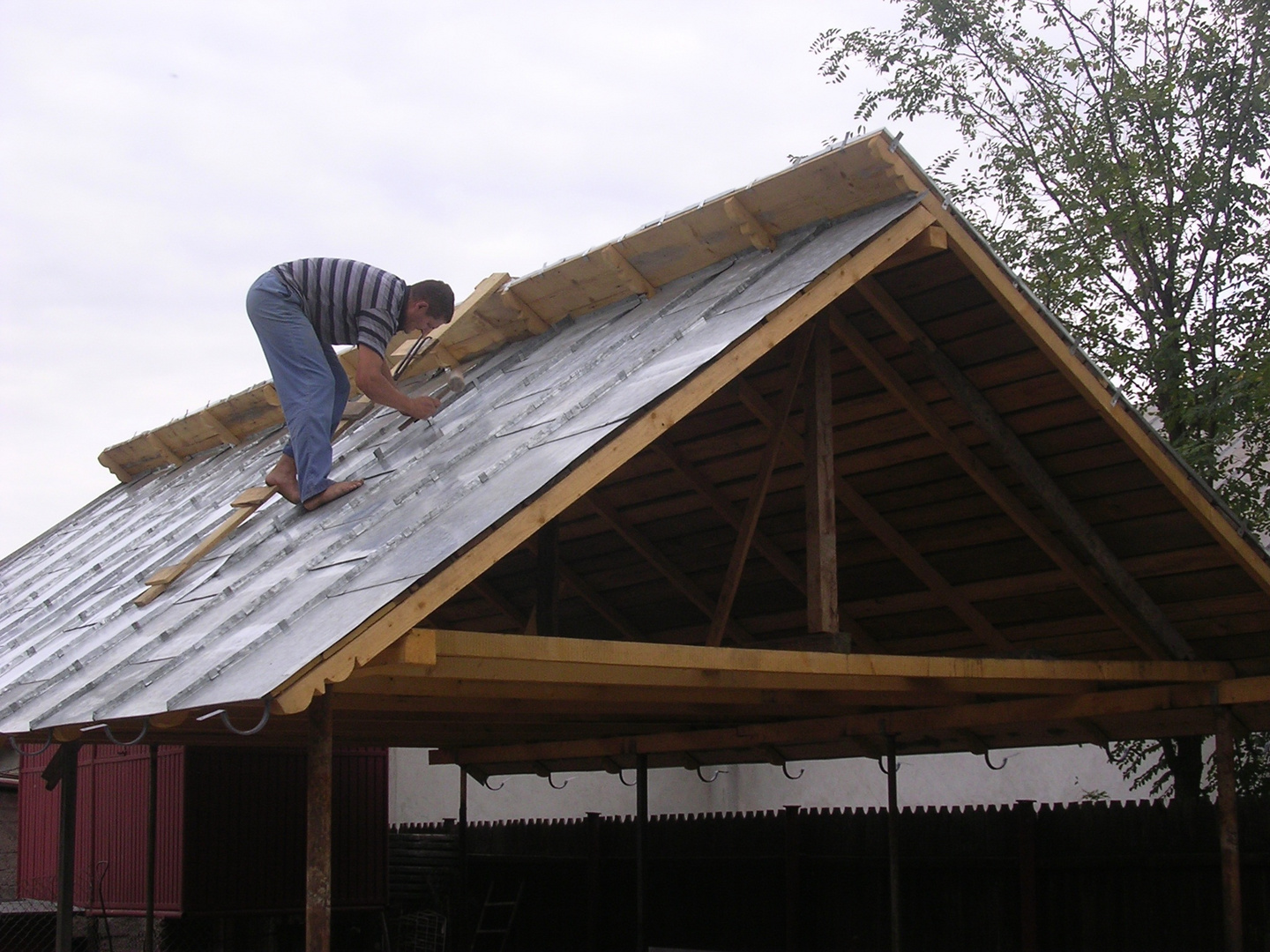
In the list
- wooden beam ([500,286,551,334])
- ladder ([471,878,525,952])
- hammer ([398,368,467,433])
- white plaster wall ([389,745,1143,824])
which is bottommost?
ladder ([471,878,525,952])

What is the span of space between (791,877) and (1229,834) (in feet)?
16.8

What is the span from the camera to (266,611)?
6008 millimetres

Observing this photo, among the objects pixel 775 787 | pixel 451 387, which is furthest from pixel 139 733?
pixel 775 787

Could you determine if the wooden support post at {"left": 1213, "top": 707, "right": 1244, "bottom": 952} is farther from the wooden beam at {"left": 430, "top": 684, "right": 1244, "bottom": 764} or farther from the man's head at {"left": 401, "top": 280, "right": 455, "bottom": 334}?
the man's head at {"left": 401, "top": 280, "right": 455, "bottom": 334}

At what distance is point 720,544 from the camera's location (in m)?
11.2

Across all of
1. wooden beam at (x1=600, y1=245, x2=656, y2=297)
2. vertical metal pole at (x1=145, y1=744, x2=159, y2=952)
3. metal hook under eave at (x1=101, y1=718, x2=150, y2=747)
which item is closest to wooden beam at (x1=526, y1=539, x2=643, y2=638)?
wooden beam at (x1=600, y1=245, x2=656, y2=297)

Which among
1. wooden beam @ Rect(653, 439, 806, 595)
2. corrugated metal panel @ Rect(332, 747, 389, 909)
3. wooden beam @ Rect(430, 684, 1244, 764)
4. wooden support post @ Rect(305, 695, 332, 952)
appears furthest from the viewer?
corrugated metal panel @ Rect(332, 747, 389, 909)

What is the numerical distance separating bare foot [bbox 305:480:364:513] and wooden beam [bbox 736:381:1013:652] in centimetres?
290

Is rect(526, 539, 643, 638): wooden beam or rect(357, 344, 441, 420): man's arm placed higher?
rect(357, 344, 441, 420): man's arm

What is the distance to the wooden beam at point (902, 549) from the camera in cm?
961

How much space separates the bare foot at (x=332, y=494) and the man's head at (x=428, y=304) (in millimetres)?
931

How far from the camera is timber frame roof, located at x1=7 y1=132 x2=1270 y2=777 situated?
6.07 metres

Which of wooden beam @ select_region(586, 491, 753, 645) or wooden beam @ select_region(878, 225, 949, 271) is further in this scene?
wooden beam @ select_region(586, 491, 753, 645)

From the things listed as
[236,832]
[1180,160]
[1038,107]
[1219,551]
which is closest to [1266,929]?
[1219,551]
